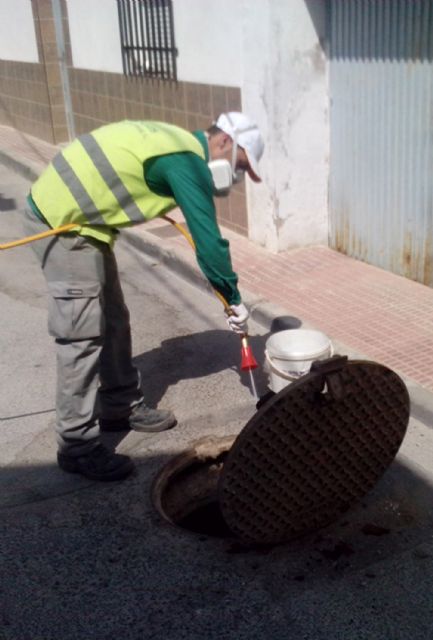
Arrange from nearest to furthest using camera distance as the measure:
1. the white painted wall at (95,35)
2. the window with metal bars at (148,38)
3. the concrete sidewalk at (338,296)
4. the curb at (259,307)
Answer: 1. the curb at (259,307)
2. the concrete sidewalk at (338,296)
3. the window with metal bars at (148,38)
4. the white painted wall at (95,35)

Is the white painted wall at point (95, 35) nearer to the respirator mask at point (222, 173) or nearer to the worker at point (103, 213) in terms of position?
the worker at point (103, 213)

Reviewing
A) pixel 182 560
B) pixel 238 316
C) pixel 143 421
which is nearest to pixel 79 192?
pixel 238 316

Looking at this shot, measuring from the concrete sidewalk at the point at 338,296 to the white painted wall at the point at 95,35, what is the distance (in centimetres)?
→ 310

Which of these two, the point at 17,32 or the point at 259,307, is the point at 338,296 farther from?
the point at 17,32

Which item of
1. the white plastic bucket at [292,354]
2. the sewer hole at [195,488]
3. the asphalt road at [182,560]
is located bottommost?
the sewer hole at [195,488]

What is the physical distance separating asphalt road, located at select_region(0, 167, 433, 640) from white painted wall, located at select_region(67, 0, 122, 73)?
645 cm

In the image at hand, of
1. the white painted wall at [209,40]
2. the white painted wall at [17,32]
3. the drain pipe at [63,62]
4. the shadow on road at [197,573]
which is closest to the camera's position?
the shadow on road at [197,573]

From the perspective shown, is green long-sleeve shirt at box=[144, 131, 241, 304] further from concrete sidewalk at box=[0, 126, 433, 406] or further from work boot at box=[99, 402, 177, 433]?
concrete sidewalk at box=[0, 126, 433, 406]

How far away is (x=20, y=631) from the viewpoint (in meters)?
3.11

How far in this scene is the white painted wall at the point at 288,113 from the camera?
670 cm

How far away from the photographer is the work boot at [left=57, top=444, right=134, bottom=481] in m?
4.05

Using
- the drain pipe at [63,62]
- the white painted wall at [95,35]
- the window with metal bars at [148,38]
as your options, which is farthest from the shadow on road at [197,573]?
the drain pipe at [63,62]

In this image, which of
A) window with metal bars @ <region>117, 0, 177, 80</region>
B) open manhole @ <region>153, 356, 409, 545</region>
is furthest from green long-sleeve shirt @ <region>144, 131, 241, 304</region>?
window with metal bars @ <region>117, 0, 177, 80</region>

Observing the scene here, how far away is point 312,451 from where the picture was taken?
3.29m
